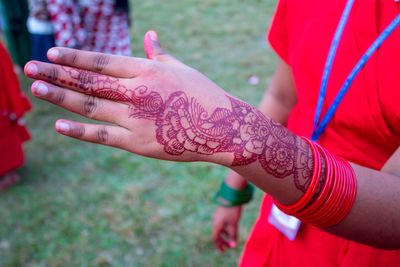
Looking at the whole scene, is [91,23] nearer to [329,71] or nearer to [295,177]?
[329,71]

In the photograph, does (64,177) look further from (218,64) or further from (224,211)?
(218,64)

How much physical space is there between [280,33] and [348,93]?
415 mm

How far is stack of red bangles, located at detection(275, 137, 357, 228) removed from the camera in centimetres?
76

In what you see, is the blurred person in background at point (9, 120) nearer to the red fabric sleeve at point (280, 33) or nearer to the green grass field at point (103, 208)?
the green grass field at point (103, 208)

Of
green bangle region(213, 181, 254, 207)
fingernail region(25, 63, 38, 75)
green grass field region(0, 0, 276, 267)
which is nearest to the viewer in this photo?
fingernail region(25, 63, 38, 75)

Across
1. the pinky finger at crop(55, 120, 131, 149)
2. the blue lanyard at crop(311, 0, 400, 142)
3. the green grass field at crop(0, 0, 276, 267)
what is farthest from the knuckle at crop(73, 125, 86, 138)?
the green grass field at crop(0, 0, 276, 267)

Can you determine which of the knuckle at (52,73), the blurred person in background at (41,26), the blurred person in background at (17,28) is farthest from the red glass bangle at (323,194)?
Answer: the blurred person in background at (17,28)

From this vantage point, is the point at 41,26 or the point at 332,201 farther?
the point at 41,26

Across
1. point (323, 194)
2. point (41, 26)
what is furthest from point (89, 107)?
point (41, 26)

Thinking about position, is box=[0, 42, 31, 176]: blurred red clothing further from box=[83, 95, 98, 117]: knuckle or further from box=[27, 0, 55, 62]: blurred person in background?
box=[83, 95, 98, 117]: knuckle

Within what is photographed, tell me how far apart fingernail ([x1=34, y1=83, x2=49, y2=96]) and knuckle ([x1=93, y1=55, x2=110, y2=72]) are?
0.11 metres

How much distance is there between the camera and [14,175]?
3.01 metres

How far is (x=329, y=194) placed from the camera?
0.77m

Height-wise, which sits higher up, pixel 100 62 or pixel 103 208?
pixel 100 62
